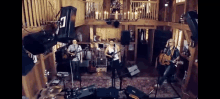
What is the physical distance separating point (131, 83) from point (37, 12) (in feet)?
16.3

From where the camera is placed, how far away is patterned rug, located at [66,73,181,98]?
6389 mm

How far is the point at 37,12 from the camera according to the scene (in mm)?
4418

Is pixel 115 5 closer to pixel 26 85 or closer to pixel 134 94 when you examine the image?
pixel 134 94

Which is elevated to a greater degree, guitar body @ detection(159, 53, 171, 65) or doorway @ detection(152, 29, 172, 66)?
doorway @ detection(152, 29, 172, 66)

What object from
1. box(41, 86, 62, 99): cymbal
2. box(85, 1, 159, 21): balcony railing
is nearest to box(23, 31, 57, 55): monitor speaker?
box(41, 86, 62, 99): cymbal

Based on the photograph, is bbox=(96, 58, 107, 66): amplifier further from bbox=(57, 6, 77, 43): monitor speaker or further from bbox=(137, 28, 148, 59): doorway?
bbox=(57, 6, 77, 43): monitor speaker

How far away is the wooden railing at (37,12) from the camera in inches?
155

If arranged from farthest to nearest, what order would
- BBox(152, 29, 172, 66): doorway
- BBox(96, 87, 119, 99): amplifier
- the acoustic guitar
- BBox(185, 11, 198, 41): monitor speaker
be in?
BBox(152, 29, 172, 66): doorway < the acoustic guitar < BBox(96, 87, 119, 99): amplifier < BBox(185, 11, 198, 41): monitor speaker

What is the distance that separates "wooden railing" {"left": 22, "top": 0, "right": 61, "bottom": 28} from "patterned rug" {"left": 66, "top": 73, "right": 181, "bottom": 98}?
332 cm

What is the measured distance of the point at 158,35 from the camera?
9469mm

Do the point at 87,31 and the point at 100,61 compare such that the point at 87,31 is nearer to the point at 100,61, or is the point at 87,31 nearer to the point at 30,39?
the point at 100,61

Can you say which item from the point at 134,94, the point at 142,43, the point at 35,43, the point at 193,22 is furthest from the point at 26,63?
the point at 142,43
